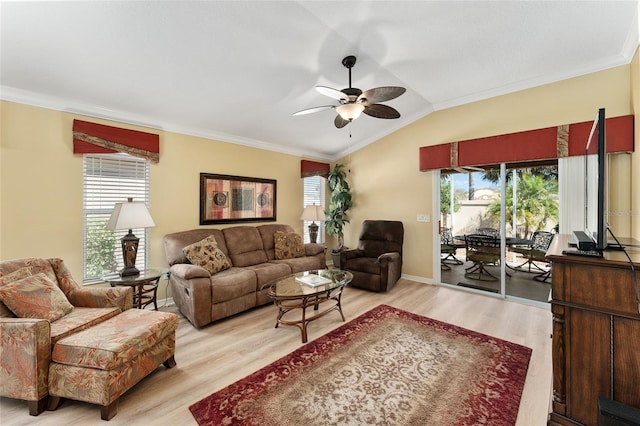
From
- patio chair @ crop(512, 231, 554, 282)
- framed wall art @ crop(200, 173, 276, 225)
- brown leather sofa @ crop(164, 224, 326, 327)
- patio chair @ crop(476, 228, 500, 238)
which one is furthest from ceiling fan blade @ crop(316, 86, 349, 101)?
patio chair @ crop(512, 231, 554, 282)

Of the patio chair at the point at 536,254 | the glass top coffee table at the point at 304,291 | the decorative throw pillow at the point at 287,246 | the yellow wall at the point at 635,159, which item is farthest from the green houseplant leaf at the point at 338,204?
the yellow wall at the point at 635,159

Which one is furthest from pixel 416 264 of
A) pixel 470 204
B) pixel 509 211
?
pixel 509 211

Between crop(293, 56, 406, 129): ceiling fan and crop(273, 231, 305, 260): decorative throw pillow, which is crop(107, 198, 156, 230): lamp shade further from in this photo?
crop(293, 56, 406, 129): ceiling fan

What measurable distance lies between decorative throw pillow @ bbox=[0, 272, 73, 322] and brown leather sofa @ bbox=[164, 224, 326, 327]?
98 cm

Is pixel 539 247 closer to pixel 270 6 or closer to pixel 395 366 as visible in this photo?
pixel 395 366

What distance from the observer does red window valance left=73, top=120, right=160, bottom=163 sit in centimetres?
292

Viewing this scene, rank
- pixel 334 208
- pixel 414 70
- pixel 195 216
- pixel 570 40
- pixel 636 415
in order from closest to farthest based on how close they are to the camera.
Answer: pixel 636 415 < pixel 570 40 < pixel 414 70 < pixel 195 216 < pixel 334 208

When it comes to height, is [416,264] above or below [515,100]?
below

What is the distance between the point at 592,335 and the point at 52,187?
4.56 metres

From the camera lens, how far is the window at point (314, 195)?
221 inches

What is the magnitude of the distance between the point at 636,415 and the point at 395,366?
137cm

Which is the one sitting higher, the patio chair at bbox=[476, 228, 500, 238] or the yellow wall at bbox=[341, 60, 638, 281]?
the yellow wall at bbox=[341, 60, 638, 281]

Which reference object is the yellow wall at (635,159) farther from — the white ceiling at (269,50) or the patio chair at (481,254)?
the patio chair at (481,254)

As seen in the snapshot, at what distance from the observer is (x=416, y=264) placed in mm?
4691
